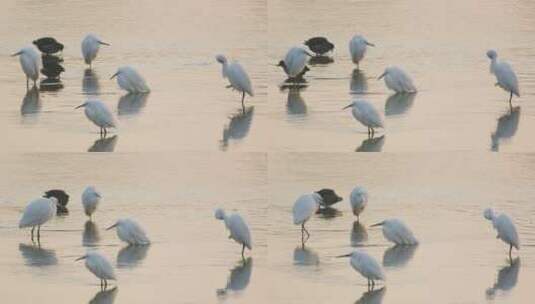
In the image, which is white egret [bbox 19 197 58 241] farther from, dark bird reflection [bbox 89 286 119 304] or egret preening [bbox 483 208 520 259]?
egret preening [bbox 483 208 520 259]

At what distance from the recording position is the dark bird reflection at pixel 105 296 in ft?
55.7

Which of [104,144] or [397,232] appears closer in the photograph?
[397,232]

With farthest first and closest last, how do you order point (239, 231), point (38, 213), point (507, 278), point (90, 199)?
1. point (90, 199)
2. point (38, 213)
3. point (239, 231)
4. point (507, 278)

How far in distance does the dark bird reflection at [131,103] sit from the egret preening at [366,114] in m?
2.94

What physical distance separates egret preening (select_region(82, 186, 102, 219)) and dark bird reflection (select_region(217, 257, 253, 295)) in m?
2.17

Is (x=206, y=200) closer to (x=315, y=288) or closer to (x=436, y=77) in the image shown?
(x=315, y=288)

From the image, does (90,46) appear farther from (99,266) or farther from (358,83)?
(99,266)

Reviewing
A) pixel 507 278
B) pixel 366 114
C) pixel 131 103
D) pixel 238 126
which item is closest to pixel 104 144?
pixel 238 126

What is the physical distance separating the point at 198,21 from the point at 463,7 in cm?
429

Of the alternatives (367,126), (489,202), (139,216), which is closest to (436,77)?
(367,126)

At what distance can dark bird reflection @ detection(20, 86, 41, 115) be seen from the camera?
920 inches

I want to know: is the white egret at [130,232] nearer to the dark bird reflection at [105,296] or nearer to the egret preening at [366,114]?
the dark bird reflection at [105,296]

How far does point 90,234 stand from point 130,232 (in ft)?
2.47

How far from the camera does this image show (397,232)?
18719mm
